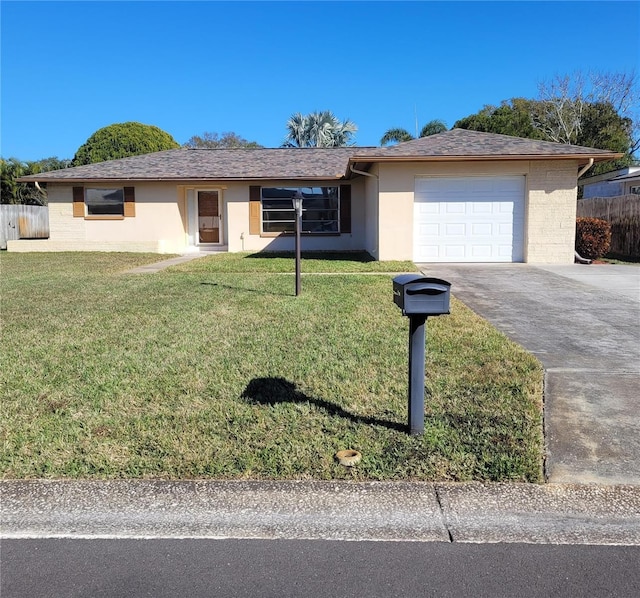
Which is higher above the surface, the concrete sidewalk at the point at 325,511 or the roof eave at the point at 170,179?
the roof eave at the point at 170,179

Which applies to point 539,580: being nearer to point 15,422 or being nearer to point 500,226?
point 15,422

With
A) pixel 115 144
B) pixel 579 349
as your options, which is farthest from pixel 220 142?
pixel 579 349

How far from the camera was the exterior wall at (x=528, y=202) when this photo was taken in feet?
50.7

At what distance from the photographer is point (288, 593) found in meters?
2.62

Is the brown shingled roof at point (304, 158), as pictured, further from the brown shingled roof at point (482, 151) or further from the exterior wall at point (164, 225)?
the exterior wall at point (164, 225)

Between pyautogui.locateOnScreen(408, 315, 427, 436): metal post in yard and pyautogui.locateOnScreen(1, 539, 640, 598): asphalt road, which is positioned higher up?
pyautogui.locateOnScreen(408, 315, 427, 436): metal post in yard

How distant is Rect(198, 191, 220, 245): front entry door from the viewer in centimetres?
2198

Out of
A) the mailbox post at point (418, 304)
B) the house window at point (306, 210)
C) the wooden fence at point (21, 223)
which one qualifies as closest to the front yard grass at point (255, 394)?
the mailbox post at point (418, 304)

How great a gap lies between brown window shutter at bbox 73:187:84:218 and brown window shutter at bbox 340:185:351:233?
925cm

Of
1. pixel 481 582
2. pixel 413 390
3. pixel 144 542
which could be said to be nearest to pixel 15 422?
pixel 144 542

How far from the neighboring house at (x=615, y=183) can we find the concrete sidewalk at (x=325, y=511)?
27971 millimetres

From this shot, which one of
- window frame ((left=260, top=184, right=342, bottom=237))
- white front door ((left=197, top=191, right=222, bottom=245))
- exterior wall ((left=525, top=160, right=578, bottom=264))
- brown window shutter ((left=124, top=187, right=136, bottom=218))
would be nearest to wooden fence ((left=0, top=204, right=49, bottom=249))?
brown window shutter ((left=124, top=187, right=136, bottom=218))

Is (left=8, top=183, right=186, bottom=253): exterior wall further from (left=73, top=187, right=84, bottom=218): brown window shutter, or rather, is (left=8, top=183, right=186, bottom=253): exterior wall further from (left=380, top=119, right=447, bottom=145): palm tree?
(left=380, top=119, right=447, bottom=145): palm tree

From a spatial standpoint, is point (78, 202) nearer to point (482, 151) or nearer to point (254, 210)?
point (254, 210)
